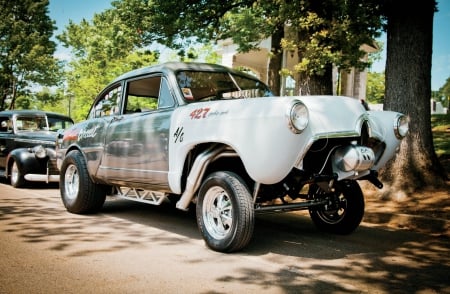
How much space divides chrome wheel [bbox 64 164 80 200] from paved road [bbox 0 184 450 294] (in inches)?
21.3

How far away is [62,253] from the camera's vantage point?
14.1ft

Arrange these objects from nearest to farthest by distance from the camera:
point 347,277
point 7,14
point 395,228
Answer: point 347,277 < point 395,228 < point 7,14

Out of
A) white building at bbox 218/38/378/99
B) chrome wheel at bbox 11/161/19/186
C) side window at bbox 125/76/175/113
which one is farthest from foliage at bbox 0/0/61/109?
side window at bbox 125/76/175/113

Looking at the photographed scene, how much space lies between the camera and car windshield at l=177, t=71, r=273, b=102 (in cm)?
539

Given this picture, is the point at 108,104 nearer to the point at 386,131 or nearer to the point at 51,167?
the point at 51,167

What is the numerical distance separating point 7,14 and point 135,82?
99.5 feet

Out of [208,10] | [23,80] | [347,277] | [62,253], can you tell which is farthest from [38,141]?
[23,80]

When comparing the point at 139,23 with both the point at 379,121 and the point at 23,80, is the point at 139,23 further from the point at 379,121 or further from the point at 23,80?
the point at 23,80

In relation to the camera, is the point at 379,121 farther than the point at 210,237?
Yes

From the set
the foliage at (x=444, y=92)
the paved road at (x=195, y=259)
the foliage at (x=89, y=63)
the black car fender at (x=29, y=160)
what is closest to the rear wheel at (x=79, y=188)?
the paved road at (x=195, y=259)

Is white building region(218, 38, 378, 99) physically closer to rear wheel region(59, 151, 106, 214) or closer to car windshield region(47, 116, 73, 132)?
car windshield region(47, 116, 73, 132)

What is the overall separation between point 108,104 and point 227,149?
2.83 metres

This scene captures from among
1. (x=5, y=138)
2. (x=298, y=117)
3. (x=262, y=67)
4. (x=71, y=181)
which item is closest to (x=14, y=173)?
(x=5, y=138)

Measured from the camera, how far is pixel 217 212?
4.58 m
